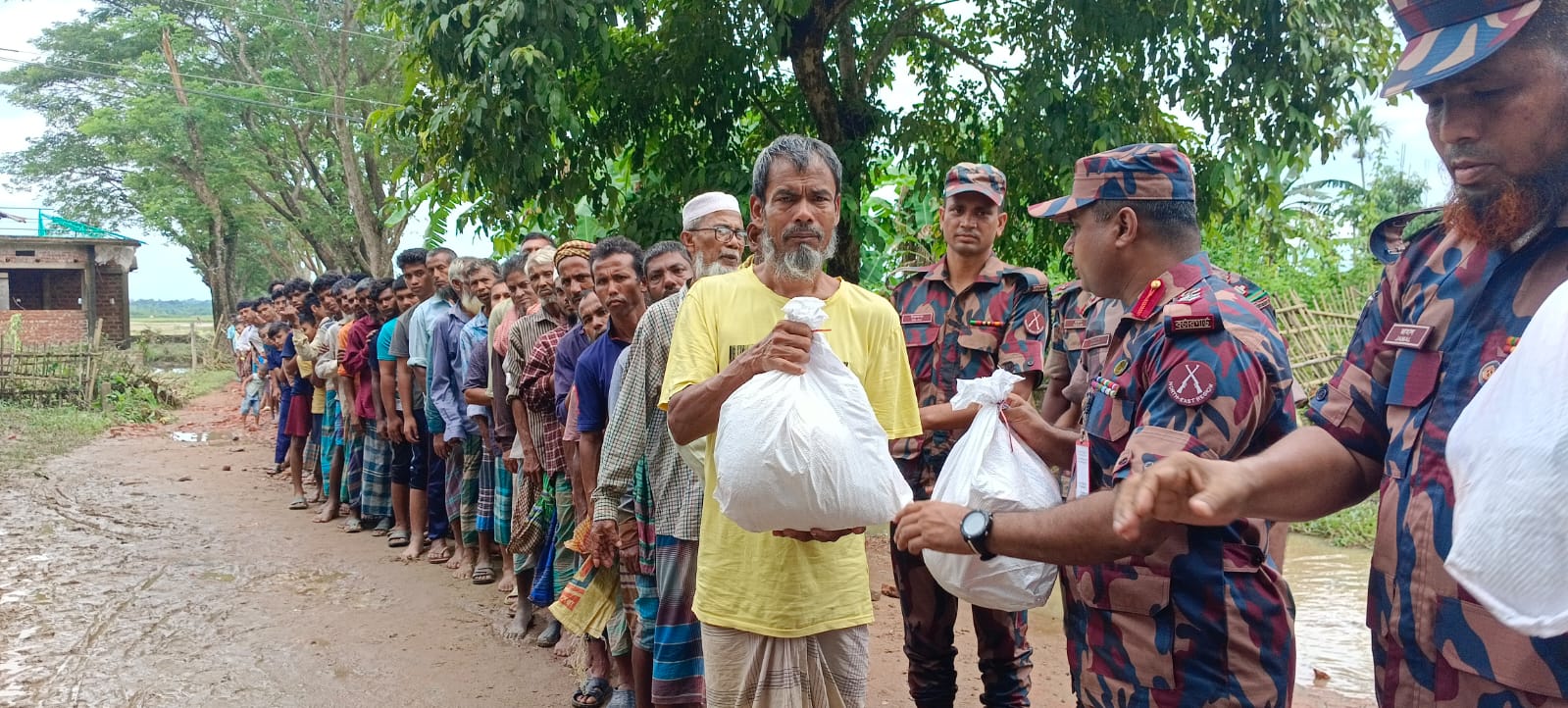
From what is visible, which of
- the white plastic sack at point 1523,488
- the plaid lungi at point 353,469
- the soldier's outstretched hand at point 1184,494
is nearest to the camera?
the white plastic sack at point 1523,488

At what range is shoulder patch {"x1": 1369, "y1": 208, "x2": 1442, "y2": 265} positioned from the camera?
1836 mm

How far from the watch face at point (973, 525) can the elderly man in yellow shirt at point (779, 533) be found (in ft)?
1.84

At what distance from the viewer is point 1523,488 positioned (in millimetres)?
1194

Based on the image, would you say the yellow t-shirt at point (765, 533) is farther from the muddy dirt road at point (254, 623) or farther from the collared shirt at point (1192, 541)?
the muddy dirt road at point (254, 623)

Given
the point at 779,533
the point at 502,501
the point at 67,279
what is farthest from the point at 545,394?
the point at 67,279

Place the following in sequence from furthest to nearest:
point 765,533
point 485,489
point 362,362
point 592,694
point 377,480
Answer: point 377,480 < point 362,362 < point 485,489 < point 592,694 < point 765,533

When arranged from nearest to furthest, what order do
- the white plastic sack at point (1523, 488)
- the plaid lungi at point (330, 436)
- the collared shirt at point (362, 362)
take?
the white plastic sack at point (1523, 488)
the collared shirt at point (362, 362)
the plaid lungi at point (330, 436)

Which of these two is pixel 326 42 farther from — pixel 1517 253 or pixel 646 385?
pixel 1517 253

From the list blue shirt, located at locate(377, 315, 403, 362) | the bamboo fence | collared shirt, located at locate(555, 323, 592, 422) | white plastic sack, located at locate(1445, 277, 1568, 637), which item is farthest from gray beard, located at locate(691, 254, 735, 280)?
the bamboo fence

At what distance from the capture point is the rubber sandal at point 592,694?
4512mm

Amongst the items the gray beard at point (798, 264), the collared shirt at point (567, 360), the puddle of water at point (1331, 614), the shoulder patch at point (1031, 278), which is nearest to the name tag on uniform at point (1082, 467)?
the gray beard at point (798, 264)

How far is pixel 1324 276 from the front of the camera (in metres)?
12.2

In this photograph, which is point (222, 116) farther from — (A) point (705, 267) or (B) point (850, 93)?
(A) point (705, 267)

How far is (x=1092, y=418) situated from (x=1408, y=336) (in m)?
0.71
